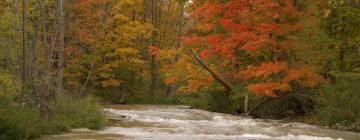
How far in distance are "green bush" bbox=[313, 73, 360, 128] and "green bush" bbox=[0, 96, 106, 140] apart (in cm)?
791

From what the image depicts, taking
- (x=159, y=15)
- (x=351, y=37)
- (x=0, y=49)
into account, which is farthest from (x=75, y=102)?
(x=159, y=15)

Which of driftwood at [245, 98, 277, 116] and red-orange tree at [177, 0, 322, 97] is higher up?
red-orange tree at [177, 0, 322, 97]

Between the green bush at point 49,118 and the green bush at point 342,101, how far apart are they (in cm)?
791

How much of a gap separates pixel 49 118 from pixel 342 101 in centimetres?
991

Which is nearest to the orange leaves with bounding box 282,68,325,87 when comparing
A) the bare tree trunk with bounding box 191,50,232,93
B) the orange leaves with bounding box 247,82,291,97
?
the orange leaves with bounding box 247,82,291,97

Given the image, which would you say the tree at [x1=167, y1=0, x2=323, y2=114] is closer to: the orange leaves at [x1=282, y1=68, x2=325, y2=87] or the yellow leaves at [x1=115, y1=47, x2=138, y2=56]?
the orange leaves at [x1=282, y1=68, x2=325, y2=87]

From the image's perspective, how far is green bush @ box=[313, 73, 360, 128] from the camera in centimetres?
1738

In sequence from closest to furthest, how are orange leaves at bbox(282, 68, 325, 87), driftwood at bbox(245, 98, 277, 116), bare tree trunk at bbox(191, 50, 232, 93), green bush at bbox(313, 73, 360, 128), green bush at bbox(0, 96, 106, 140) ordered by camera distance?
1. green bush at bbox(0, 96, 106, 140)
2. green bush at bbox(313, 73, 360, 128)
3. orange leaves at bbox(282, 68, 325, 87)
4. driftwood at bbox(245, 98, 277, 116)
5. bare tree trunk at bbox(191, 50, 232, 93)

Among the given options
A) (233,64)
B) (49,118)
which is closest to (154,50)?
(233,64)

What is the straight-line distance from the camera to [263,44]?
19609 millimetres

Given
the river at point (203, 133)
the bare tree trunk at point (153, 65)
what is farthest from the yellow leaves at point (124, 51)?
the river at point (203, 133)

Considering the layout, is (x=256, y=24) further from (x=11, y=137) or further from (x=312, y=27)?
(x=11, y=137)

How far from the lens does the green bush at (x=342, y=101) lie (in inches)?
684

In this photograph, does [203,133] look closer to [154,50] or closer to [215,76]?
[215,76]
